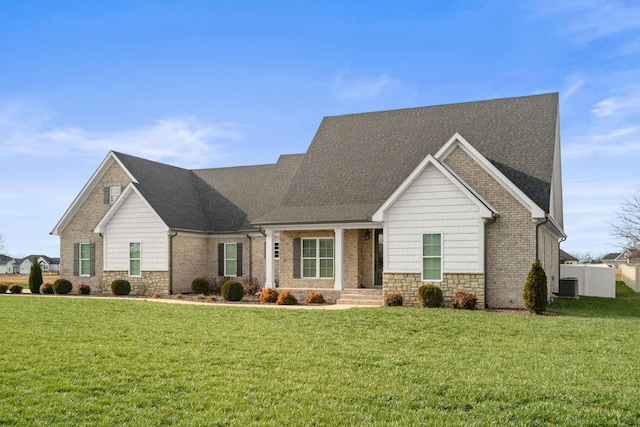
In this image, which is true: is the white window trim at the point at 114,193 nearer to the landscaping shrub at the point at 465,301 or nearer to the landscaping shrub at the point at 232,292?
the landscaping shrub at the point at 232,292

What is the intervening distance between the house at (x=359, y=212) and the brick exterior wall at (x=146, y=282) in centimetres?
6

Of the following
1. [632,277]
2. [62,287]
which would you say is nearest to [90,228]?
[62,287]

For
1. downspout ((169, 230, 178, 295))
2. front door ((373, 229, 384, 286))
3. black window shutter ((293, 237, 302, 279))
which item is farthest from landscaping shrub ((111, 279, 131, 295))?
front door ((373, 229, 384, 286))

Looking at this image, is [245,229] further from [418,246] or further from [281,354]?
[281,354]

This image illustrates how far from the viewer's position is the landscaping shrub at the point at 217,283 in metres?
30.9

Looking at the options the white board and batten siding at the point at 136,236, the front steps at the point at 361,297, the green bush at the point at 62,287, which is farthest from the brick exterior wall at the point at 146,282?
the front steps at the point at 361,297

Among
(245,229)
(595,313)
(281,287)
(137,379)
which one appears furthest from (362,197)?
(137,379)

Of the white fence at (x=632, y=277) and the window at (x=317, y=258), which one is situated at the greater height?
the window at (x=317, y=258)

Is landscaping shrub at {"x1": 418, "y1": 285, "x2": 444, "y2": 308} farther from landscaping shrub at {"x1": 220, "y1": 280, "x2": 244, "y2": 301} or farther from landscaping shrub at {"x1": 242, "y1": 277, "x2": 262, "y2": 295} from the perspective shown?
landscaping shrub at {"x1": 242, "y1": 277, "x2": 262, "y2": 295}

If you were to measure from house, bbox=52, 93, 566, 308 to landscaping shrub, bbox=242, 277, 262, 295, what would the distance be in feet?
0.88

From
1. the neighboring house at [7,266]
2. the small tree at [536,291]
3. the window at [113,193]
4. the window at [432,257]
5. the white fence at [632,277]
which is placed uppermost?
the window at [113,193]

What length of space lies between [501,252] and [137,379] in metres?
15.2

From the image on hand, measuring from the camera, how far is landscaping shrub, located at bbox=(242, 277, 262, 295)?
95.2 feet

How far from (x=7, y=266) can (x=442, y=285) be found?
130183 mm
